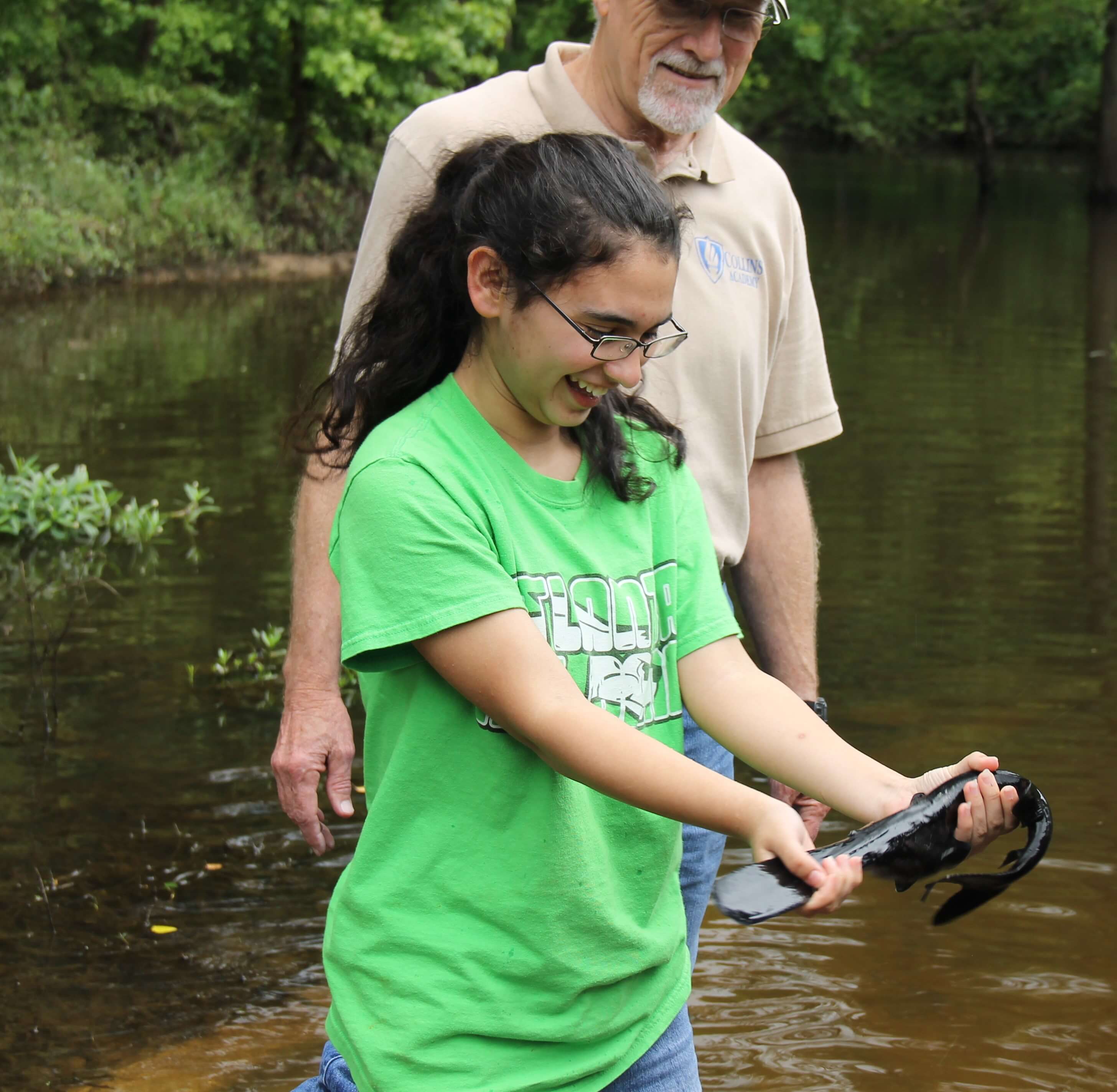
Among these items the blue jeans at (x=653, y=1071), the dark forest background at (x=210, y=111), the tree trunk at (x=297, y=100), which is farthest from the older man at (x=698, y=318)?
the tree trunk at (x=297, y=100)

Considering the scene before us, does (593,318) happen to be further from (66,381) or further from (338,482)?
(66,381)

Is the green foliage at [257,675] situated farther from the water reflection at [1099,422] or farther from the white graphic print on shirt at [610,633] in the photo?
the white graphic print on shirt at [610,633]

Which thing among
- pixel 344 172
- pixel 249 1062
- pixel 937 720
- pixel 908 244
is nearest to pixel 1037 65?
pixel 908 244

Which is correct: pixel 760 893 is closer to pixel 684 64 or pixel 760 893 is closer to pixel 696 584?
pixel 696 584

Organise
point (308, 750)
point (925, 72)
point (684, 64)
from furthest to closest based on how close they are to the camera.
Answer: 1. point (925, 72)
2. point (684, 64)
3. point (308, 750)

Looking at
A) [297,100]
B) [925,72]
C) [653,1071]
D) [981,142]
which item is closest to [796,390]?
[653,1071]

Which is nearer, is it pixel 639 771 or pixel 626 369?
pixel 639 771

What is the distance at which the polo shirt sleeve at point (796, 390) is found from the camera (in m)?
3.07

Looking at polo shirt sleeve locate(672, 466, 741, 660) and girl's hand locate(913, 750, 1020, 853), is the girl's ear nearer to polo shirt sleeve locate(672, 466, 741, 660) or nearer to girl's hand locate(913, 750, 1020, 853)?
polo shirt sleeve locate(672, 466, 741, 660)

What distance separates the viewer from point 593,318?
1.90 meters

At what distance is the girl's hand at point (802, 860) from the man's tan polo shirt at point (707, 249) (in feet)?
3.76

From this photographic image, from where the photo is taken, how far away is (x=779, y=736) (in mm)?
2016

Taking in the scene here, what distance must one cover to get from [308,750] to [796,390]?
1173 millimetres

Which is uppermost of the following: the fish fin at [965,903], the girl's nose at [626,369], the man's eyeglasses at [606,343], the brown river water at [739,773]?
the man's eyeglasses at [606,343]
